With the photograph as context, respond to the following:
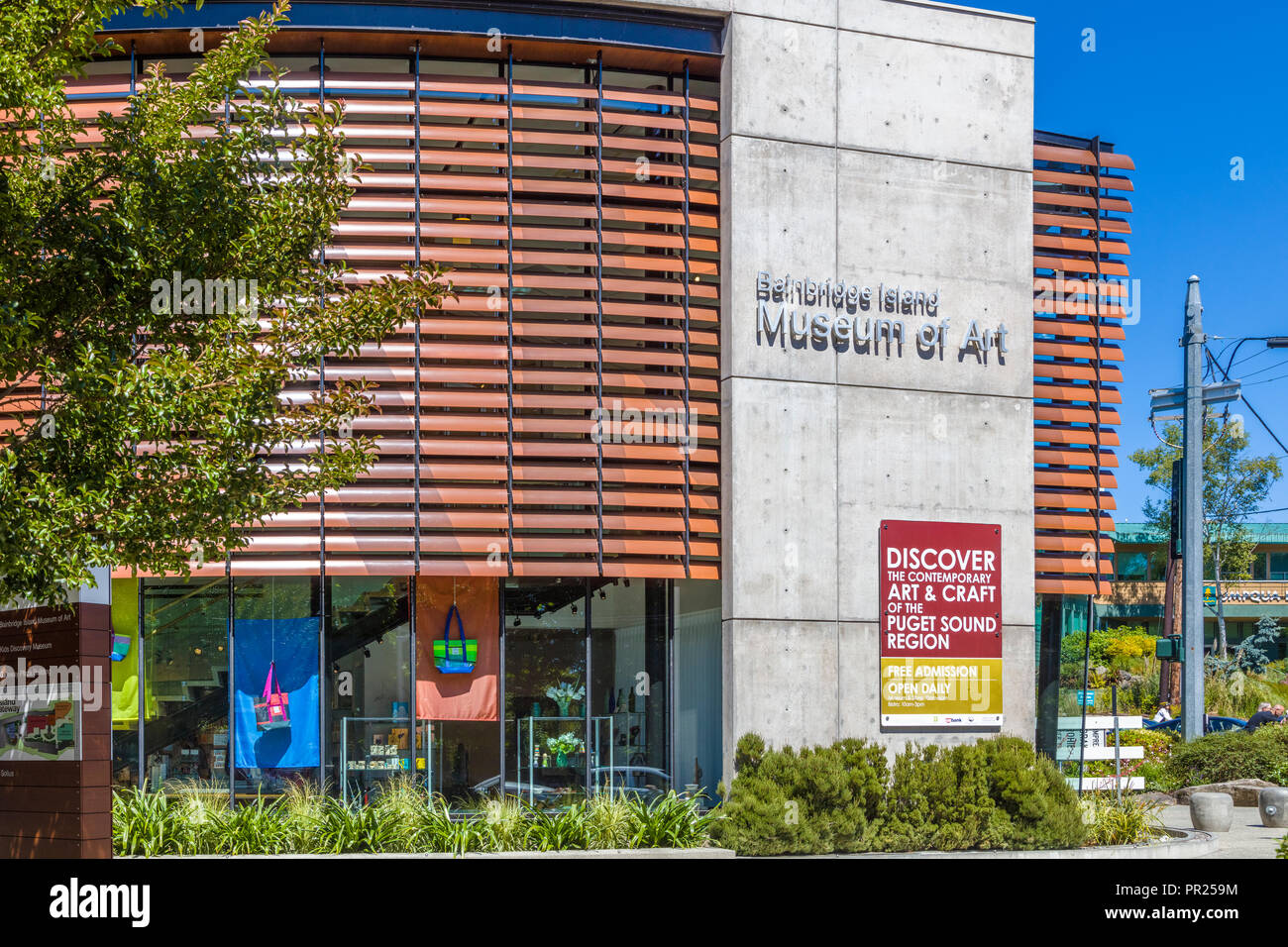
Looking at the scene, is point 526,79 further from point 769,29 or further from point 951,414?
point 951,414

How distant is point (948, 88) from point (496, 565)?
9.27 metres

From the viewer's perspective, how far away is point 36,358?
11.3 metres

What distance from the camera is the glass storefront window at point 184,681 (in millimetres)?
17422

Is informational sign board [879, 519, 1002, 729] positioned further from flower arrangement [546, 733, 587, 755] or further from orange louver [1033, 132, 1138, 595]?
flower arrangement [546, 733, 587, 755]

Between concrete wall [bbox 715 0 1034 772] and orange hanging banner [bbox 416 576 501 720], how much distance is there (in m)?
3.06

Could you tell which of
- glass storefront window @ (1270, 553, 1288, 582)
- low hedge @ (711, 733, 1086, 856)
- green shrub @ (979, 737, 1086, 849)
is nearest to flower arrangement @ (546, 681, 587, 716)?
low hedge @ (711, 733, 1086, 856)

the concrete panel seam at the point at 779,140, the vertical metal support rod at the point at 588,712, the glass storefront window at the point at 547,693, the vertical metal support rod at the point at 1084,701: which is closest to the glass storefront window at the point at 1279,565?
the vertical metal support rod at the point at 1084,701

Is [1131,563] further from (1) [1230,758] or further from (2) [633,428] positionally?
(2) [633,428]

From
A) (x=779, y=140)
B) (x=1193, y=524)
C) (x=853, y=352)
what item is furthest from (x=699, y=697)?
(x=1193, y=524)

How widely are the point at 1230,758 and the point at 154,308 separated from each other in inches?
799

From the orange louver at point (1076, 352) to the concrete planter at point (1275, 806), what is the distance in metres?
3.78

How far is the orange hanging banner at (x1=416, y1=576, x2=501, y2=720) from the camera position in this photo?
17.9 meters

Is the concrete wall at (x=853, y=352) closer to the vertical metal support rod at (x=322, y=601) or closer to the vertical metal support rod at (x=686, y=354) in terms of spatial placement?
the vertical metal support rod at (x=686, y=354)

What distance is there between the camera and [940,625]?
1892 cm
